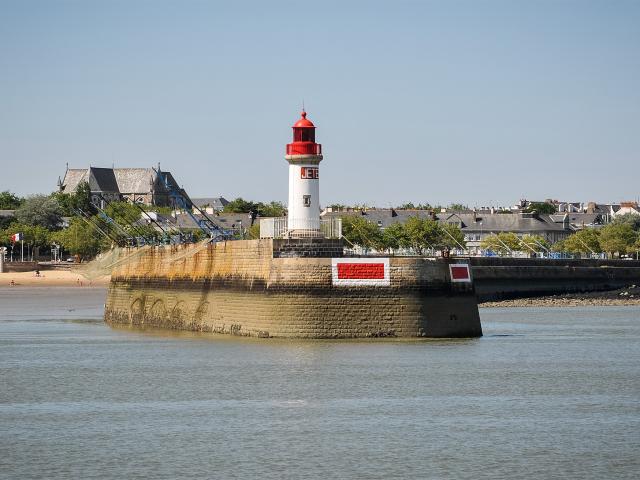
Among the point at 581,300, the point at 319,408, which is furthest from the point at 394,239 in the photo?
the point at 319,408

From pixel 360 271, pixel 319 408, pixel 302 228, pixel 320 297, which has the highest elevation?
pixel 302 228

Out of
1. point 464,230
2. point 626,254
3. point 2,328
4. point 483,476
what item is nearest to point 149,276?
point 2,328

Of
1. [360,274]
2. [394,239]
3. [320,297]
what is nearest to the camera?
[360,274]

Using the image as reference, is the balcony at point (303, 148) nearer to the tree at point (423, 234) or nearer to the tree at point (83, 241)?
the tree at point (423, 234)

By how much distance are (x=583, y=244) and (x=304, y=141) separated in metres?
113

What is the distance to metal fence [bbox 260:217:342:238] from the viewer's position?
167 feet

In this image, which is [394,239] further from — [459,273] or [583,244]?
[459,273]

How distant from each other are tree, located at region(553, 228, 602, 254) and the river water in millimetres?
106441

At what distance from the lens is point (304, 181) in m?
51.3

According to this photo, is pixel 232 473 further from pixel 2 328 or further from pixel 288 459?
pixel 2 328

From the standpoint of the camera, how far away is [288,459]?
29.0 meters

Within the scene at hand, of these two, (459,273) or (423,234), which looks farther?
(423,234)

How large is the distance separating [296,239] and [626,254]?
403 feet

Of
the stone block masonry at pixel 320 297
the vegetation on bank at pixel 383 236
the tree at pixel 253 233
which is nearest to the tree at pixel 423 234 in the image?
the vegetation on bank at pixel 383 236
